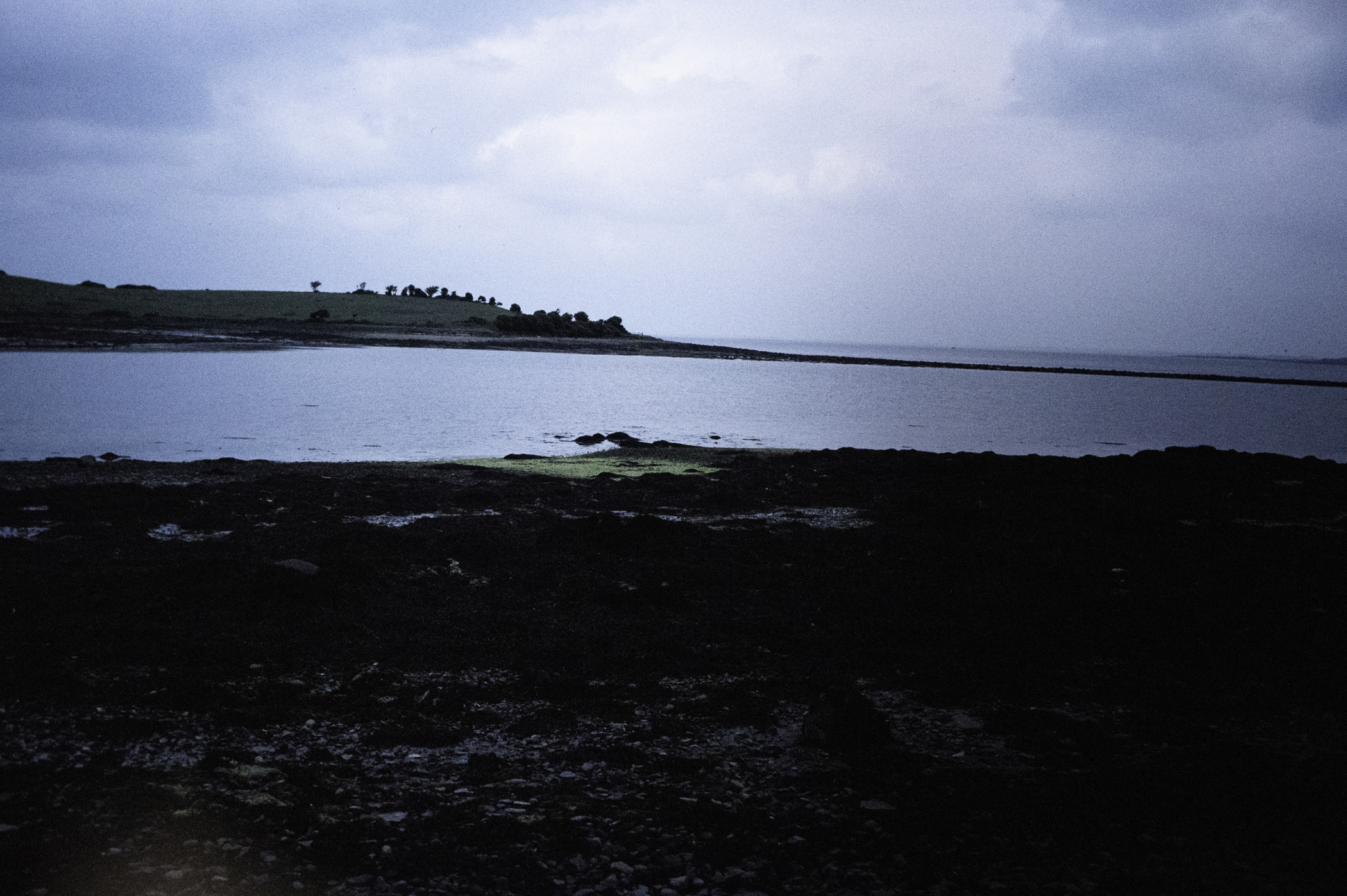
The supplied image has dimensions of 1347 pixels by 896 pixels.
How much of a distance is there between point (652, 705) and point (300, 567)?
Answer: 487 cm

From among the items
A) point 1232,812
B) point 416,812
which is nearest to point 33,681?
point 416,812

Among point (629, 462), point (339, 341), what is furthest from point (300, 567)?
point (339, 341)

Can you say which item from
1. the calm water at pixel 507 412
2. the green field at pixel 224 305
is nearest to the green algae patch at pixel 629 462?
the calm water at pixel 507 412

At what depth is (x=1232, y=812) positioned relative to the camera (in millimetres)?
5246

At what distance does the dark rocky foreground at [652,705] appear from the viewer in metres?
4.74

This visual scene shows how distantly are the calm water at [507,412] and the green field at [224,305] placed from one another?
28.3m

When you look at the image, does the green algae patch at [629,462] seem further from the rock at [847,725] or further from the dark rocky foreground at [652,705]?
the rock at [847,725]

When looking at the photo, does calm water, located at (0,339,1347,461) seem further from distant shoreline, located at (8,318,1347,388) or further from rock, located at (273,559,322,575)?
rock, located at (273,559,322,575)

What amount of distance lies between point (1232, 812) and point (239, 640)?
27.4ft

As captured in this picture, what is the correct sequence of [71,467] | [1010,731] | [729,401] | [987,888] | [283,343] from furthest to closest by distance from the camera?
[283,343] → [729,401] → [71,467] → [1010,731] → [987,888]

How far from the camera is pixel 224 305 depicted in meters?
103

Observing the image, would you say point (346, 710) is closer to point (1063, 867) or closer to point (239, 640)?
point (239, 640)

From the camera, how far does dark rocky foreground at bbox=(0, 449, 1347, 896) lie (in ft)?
15.6

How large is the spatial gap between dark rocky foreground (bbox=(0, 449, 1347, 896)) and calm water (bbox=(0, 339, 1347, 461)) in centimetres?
1130
